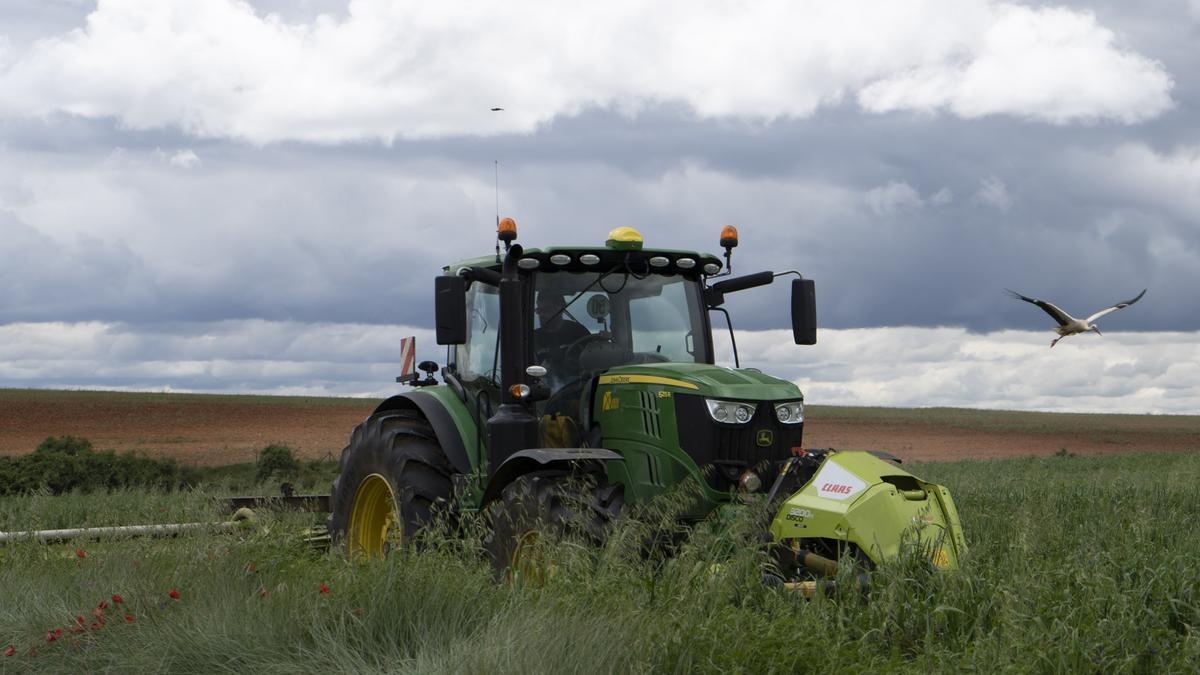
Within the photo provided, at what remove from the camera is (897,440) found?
157 feet

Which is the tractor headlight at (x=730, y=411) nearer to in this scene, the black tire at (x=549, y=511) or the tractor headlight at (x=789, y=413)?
the tractor headlight at (x=789, y=413)

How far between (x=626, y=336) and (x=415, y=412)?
7.18 feet

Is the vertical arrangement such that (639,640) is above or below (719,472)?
below

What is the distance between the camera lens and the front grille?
7.81 metres

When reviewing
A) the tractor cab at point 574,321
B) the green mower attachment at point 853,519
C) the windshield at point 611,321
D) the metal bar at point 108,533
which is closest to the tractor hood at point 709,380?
the tractor cab at point 574,321

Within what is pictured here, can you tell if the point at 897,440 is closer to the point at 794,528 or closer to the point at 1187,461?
the point at 1187,461

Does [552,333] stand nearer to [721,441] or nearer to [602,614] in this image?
[721,441]

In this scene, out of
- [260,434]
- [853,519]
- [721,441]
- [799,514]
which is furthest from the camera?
[260,434]

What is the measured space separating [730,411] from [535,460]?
1324 millimetres

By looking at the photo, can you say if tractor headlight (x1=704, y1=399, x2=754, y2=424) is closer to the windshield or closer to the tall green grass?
the tall green grass

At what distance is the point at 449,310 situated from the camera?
810cm

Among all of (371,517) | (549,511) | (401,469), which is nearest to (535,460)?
(549,511)

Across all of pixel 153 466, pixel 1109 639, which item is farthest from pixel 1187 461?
pixel 1109 639

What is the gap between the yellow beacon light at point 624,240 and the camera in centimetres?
886
